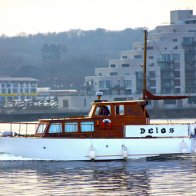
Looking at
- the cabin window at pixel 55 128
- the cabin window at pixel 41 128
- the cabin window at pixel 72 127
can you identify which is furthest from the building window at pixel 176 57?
the cabin window at pixel 72 127

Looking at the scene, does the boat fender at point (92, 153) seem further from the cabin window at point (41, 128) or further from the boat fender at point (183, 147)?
the boat fender at point (183, 147)

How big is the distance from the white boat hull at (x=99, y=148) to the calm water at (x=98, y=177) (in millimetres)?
484

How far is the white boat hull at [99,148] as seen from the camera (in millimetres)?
59844

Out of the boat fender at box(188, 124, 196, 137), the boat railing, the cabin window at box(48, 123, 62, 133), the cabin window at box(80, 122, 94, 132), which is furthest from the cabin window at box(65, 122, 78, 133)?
the boat fender at box(188, 124, 196, 137)

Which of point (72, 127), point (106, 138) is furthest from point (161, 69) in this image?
point (106, 138)

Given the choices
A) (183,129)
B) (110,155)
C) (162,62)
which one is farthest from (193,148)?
(162,62)

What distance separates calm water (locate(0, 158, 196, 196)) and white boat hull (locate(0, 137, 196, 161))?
48 cm

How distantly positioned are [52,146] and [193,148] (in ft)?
28.0

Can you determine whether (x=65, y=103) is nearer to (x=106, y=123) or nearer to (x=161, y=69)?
(x=161, y=69)

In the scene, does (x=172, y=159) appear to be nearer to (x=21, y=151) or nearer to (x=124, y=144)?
(x=124, y=144)

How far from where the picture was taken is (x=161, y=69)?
182750 mm

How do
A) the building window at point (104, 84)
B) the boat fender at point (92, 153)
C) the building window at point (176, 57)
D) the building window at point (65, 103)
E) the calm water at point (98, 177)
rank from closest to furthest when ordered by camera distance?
the calm water at point (98, 177) → the boat fender at point (92, 153) → the building window at point (176, 57) → the building window at point (104, 84) → the building window at point (65, 103)

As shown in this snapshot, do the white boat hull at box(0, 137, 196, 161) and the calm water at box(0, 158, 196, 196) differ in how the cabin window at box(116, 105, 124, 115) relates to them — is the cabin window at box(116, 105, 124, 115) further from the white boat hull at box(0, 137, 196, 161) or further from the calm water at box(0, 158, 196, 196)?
the calm water at box(0, 158, 196, 196)

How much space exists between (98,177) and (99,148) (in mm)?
6733
